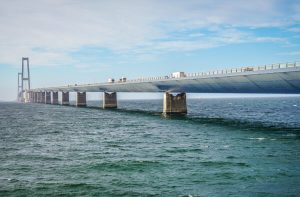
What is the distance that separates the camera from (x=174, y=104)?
330 ft

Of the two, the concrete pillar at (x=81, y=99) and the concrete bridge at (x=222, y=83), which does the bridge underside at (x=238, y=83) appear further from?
the concrete pillar at (x=81, y=99)

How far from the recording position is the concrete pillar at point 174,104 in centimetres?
9954

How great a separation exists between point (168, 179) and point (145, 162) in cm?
648

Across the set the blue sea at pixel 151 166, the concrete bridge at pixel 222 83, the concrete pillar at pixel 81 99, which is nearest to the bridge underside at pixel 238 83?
the concrete bridge at pixel 222 83

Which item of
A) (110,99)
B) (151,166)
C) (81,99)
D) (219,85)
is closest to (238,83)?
(219,85)

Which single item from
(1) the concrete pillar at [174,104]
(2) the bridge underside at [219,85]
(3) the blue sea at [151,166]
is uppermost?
(2) the bridge underside at [219,85]

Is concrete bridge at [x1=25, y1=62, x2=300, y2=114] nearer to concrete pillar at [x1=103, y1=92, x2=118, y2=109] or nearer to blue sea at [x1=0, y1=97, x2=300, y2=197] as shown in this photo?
blue sea at [x1=0, y1=97, x2=300, y2=197]

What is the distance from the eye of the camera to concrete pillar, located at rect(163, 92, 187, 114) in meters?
99.5

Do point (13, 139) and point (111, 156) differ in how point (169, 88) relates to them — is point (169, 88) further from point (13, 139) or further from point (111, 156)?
point (111, 156)

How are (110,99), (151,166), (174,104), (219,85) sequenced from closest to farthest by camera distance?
(151,166) → (219,85) → (174,104) → (110,99)

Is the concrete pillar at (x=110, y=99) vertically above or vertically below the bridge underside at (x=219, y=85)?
below

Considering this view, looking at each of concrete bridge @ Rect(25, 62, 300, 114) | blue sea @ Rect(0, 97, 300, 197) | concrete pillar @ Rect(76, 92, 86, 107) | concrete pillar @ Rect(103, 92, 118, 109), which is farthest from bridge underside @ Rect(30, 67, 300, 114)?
concrete pillar @ Rect(76, 92, 86, 107)

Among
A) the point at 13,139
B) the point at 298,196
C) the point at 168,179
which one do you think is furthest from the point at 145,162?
the point at 13,139

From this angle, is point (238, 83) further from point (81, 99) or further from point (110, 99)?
point (81, 99)
